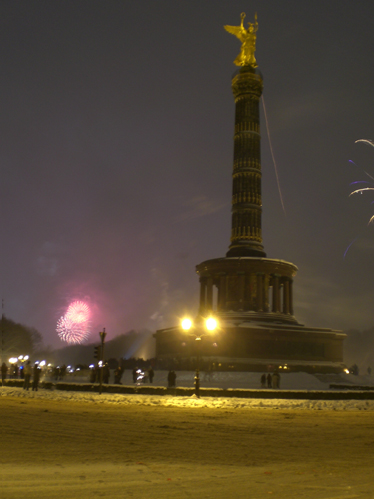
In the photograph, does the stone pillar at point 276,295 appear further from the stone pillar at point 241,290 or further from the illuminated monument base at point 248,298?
the stone pillar at point 241,290

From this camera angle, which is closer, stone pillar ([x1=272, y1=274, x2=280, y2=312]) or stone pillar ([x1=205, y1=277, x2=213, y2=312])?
stone pillar ([x1=272, y1=274, x2=280, y2=312])

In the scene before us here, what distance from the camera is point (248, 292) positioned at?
179 feet

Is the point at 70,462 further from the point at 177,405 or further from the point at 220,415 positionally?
the point at 177,405

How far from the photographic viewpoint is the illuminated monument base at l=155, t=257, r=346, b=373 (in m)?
49.1

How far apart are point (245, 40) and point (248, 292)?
97.6 feet

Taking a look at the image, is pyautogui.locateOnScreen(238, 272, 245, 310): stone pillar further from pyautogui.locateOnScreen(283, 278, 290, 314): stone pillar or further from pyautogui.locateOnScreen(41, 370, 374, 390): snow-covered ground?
pyautogui.locateOnScreen(41, 370, 374, 390): snow-covered ground

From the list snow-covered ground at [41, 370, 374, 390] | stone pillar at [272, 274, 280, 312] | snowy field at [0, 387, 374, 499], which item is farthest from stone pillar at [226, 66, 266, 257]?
snowy field at [0, 387, 374, 499]

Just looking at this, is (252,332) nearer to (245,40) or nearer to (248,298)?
(248,298)

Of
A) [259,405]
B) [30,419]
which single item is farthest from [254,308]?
[30,419]

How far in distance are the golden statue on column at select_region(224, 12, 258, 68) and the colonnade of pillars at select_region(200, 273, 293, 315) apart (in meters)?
24.6

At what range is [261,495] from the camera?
19.3 ft

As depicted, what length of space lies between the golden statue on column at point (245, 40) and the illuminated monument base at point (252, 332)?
23.7 meters

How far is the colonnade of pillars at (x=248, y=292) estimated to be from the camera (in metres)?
54.5

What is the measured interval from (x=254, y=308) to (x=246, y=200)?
37.2 feet
